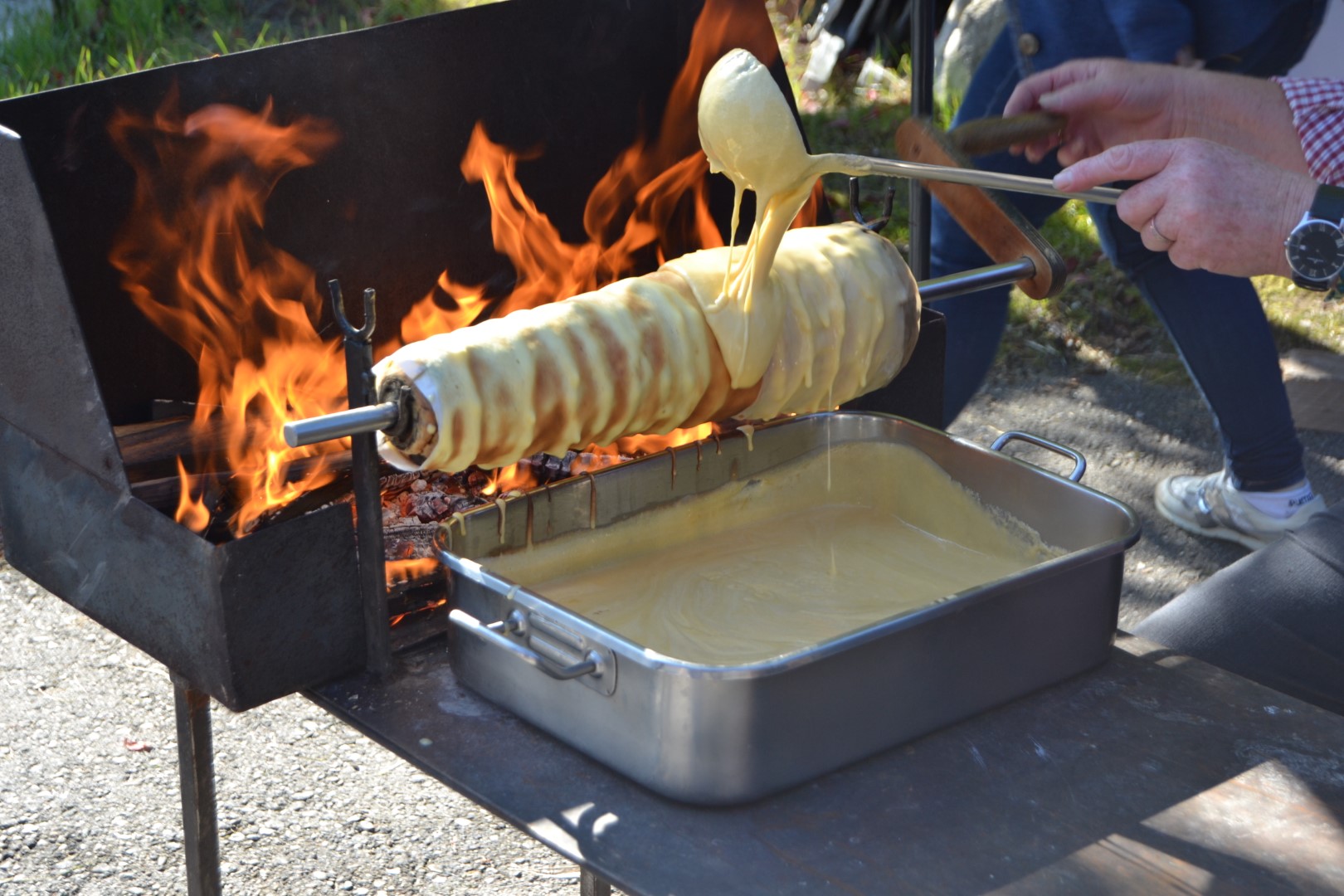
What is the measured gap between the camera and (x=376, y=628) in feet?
4.90

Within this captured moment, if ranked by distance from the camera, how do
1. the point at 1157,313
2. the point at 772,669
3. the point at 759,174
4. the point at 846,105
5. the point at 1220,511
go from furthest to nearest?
1. the point at 846,105
2. the point at 1220,511
3. the point at 1157,313
4. the point at 759,174
5. the point at 772,669

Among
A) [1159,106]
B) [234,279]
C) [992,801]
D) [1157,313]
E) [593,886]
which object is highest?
[1159,106]

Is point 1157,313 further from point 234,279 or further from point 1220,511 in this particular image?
point 234,279

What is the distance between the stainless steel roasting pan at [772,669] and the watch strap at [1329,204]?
441 millimetres

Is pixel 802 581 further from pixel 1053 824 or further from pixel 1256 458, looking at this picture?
pixel 1256 458

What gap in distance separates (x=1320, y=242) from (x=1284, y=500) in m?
1.67

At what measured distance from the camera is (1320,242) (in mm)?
1700

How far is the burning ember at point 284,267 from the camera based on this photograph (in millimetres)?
1846

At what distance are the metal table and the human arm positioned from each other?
1.05 metres

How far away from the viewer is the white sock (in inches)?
126

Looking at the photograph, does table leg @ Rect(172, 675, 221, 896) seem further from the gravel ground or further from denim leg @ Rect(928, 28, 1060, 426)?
denim leg @ Rect(928, 28, 1060, 426)

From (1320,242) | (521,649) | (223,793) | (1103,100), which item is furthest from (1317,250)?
(223,793)

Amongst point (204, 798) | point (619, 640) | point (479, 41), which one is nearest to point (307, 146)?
point (479, 41)

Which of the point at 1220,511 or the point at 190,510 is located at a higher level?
the point at 190,510
